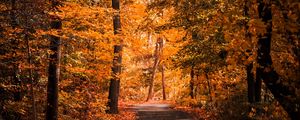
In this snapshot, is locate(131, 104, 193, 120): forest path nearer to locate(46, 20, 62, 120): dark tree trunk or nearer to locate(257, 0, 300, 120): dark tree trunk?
locate(46, 20, 62, 120): dark tree trunk

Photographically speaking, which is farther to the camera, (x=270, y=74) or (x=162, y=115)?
(x=162, y=115)

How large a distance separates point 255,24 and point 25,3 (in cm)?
697

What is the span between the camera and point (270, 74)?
20.5 feet

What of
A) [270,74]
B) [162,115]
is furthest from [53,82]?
[162,115]

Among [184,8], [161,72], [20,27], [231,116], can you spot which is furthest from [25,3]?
[161,72]

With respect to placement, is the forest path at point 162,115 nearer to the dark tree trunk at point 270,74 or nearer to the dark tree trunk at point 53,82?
the dark tree trunk at point 53,82

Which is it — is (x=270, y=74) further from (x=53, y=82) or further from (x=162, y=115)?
(x=162, y=115)

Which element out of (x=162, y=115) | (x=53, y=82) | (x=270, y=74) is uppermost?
(x=270, y=74)

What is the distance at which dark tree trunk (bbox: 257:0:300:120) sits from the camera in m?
5.85

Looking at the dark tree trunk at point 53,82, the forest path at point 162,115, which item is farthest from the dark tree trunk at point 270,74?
the forest path at point 162,115

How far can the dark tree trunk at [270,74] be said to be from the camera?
19.2ft

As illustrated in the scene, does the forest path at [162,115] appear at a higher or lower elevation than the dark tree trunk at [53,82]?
lower

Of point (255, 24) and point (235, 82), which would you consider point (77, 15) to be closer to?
point (255, 24)

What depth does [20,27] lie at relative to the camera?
10602 millimetres
